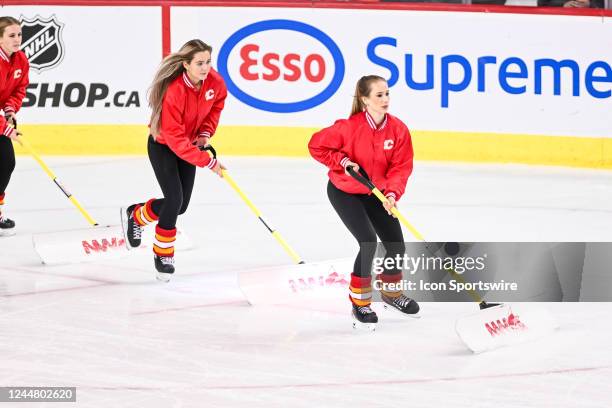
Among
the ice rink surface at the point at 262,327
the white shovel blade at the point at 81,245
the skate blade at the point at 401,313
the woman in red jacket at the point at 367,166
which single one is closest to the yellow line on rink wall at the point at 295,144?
the ice rink surface at the point at 262,327

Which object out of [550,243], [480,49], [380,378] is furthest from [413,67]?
[380,378]

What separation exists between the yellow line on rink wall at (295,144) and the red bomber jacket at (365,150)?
399 centimetres

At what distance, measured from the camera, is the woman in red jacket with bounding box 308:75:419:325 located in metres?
4.48

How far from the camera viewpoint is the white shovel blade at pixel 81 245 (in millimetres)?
5723

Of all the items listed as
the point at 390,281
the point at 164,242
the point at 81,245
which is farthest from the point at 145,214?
the point at 390,281

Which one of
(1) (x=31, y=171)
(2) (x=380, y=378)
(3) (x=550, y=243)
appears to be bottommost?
(1) (x=31, y=171)

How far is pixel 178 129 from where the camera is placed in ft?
16.8

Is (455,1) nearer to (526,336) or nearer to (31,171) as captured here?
(31,171)

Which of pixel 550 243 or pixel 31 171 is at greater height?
pixel 550 243

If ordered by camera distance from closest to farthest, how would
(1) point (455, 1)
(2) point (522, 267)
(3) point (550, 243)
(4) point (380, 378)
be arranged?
(4) point (380, 378)
(2) point (522, 267)
(3) point (550, 243)
(1) point (455, 1)

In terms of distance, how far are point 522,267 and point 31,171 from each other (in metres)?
4.20

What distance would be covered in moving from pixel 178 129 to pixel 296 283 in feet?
2.67

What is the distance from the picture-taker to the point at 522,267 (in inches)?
202

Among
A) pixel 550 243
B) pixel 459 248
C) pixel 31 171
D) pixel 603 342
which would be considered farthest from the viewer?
pixel 31 171
